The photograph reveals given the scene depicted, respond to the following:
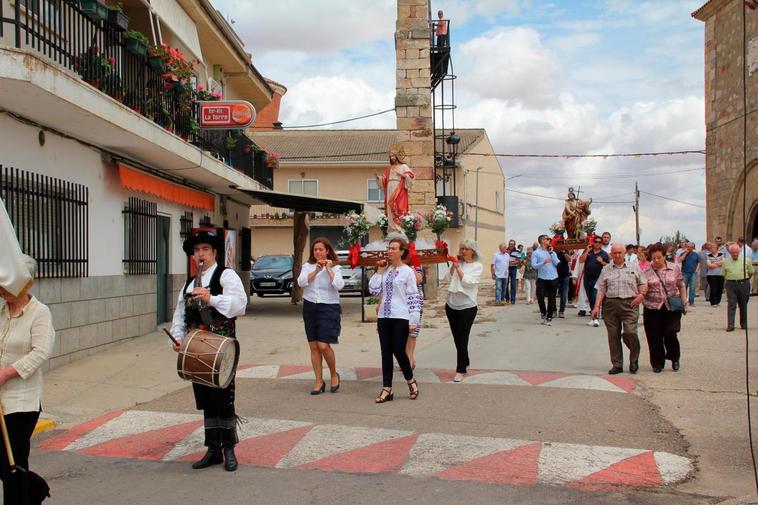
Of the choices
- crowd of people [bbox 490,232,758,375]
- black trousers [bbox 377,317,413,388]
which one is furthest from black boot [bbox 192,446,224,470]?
crowd of people [bbox 490,232,758,375]

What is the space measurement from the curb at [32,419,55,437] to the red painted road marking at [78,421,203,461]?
0.83 meters

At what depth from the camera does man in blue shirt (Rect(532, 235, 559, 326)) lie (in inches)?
634

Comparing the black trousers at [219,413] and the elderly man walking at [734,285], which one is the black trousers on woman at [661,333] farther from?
the black trousers at [219,413]

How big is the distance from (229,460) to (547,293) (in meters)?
11.6

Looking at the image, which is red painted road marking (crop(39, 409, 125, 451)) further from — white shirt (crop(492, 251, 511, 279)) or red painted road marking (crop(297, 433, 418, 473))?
white shirt (crop(492, 251, 511, 279))

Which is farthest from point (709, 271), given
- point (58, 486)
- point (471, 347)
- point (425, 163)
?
point (58, 486)

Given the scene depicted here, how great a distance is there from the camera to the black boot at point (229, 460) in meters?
5.79

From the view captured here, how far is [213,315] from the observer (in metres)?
5.75

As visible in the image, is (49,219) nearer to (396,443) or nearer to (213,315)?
(213,315)

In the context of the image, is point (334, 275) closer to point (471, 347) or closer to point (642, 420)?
point (642, 420)

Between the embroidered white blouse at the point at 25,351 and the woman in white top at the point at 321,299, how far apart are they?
4266 millimetres

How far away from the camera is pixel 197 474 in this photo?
575 centimetres

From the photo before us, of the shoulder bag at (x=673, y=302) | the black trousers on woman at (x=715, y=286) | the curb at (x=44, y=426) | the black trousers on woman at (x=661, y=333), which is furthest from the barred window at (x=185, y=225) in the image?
the black trousers on woman at (x=715, y=286)

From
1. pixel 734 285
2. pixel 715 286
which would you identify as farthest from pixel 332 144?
pixel 734 285
